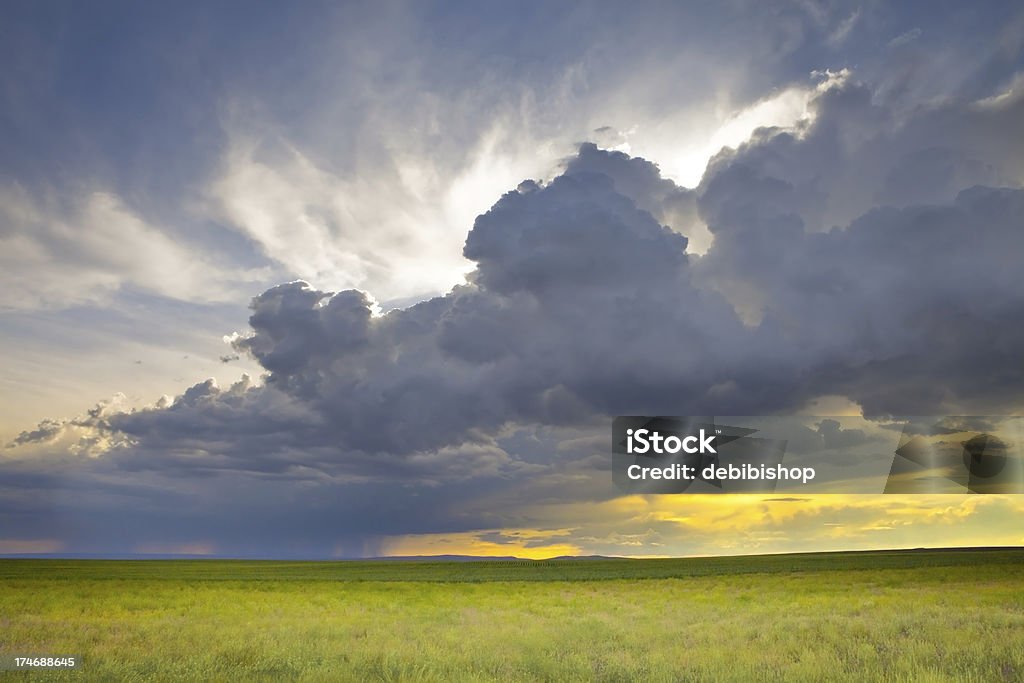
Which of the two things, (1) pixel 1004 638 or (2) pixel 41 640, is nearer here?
(1) pixel 1004 638

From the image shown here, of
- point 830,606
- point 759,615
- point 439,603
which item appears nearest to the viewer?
point 759,615

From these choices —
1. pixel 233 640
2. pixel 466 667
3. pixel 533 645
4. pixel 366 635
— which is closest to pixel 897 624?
pixel 533 645

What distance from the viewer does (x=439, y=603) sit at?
35.8 meters

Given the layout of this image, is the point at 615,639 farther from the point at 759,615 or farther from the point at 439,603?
the point at 439,603

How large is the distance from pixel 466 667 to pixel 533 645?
3.35 metres

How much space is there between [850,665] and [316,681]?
11.4 m

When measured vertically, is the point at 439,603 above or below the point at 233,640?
below

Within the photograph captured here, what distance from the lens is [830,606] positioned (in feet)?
94.4

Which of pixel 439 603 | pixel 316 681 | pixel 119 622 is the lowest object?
pixel 439 603

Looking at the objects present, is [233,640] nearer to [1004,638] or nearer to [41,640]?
[41,640]

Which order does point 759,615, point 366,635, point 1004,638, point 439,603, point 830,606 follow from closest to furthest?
point 1004,638
point 366,635
point 759,615
point 830,606
point 439,603

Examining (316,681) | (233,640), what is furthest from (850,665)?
(233,640)

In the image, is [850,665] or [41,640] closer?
[850,665]

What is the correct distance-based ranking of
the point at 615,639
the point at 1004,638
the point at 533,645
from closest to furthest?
1. the point at 1004,638
2. the point at 533,645
3. the point at 615,639
